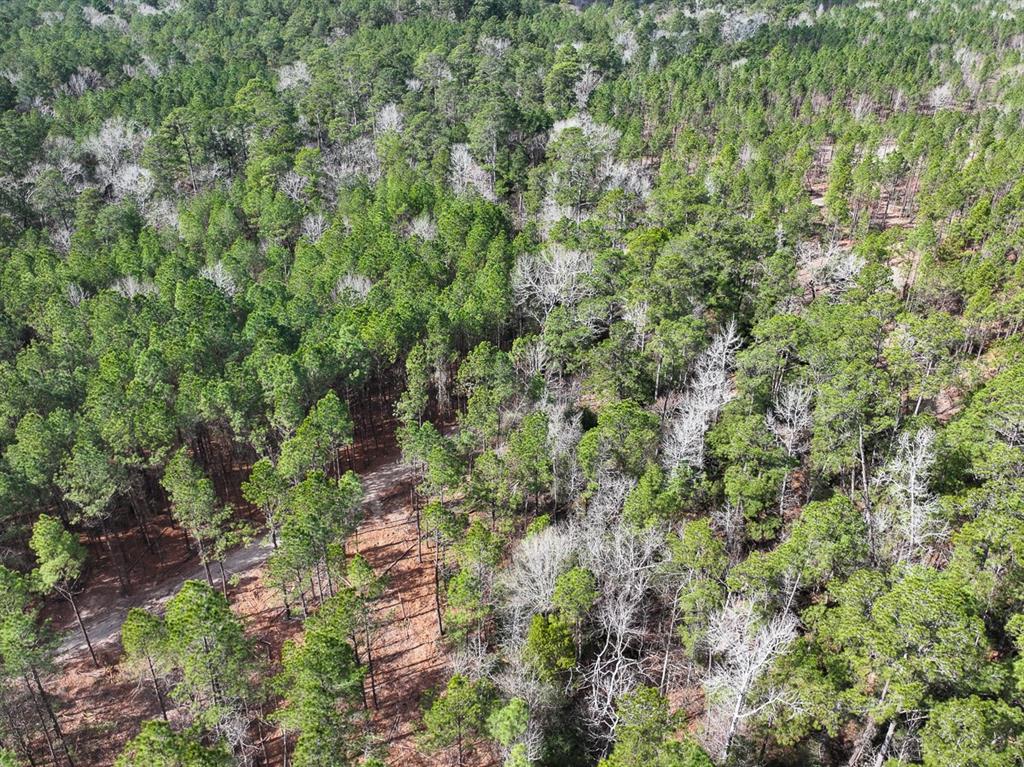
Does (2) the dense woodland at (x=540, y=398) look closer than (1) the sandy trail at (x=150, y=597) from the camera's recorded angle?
Yes

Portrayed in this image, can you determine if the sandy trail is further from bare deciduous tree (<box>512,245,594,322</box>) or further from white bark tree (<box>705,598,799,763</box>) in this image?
white bark tree (<box>705,598,799,763</box>)

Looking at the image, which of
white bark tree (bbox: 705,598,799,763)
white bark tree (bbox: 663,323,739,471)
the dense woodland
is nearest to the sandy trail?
the dense woodland

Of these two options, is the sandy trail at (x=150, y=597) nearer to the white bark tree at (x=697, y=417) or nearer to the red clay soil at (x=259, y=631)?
the red clay soil at (x=259, y=631)

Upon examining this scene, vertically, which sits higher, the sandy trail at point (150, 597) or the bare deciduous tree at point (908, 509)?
the bare deciduous tree at point (908, 509)

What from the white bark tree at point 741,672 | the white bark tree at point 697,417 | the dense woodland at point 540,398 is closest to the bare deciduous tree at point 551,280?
the dense woodland at point 540,398

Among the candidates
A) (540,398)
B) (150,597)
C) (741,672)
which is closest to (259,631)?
(150,597)
